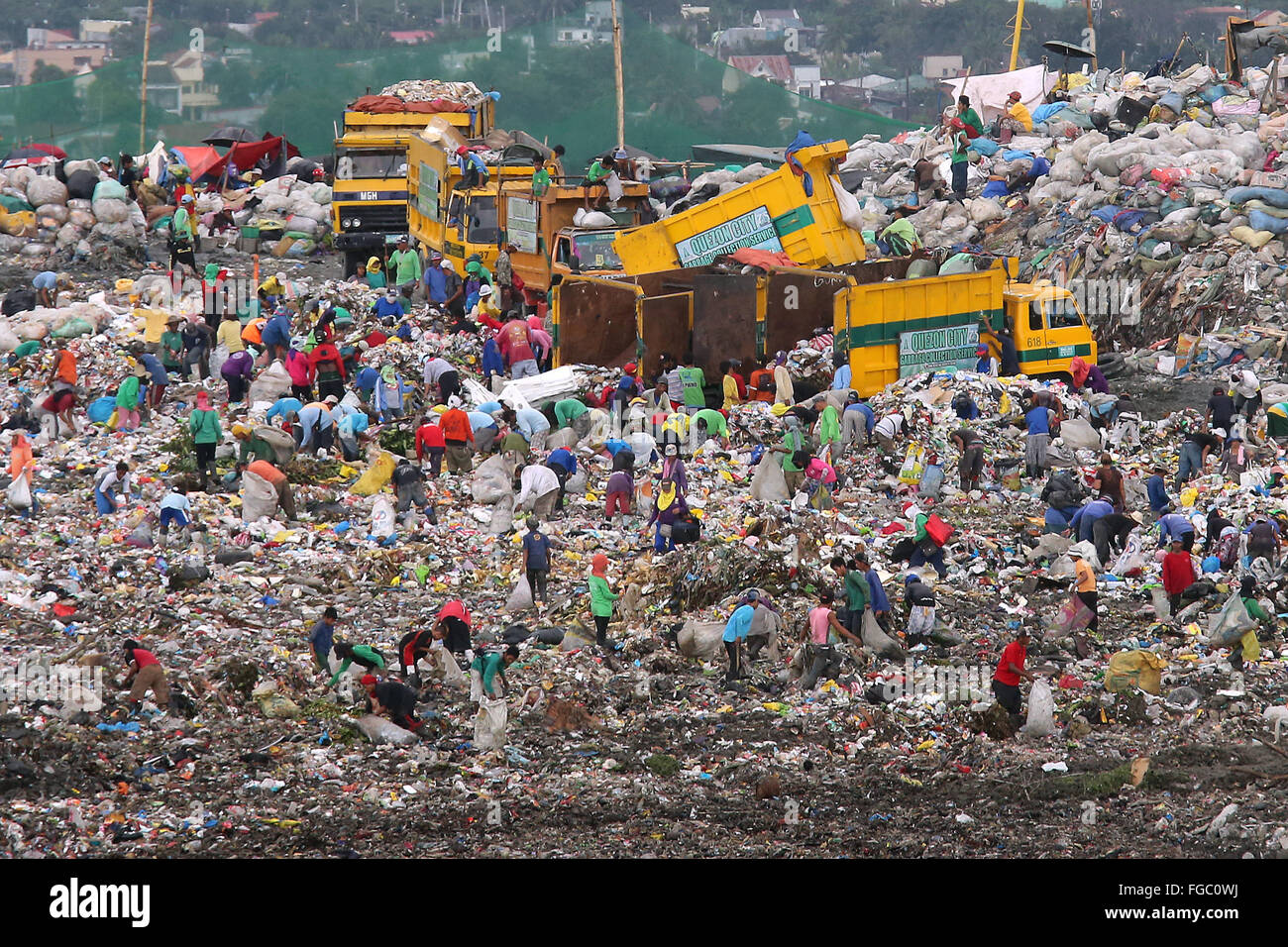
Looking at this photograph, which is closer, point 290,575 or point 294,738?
point 294,738

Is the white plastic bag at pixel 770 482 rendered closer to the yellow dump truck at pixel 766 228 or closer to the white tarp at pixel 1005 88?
the yellow dump truck at pixel 766 228

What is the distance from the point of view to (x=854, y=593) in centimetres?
1159

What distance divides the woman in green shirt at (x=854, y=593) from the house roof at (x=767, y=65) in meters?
50.3

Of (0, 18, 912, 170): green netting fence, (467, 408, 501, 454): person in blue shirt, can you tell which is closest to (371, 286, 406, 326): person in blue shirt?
(467, 408, 501, 454): person in blue shirt

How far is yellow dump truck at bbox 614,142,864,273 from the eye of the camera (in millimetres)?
18688

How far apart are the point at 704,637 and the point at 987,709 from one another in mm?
2135

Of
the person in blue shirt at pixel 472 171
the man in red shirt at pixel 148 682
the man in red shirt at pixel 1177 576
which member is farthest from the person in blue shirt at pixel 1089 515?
the person in blue shirt at pixel 472 171

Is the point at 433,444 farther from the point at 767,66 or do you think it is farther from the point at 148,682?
the point at 767,66

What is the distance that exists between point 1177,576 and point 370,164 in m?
14.9

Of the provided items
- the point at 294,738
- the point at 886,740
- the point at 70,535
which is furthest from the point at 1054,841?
the point at 70,535

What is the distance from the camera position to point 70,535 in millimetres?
14344

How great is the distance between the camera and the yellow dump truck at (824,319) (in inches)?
665

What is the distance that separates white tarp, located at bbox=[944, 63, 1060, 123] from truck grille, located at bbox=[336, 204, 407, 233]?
11.0 metres

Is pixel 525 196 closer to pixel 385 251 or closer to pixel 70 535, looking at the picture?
pixel 385 251
